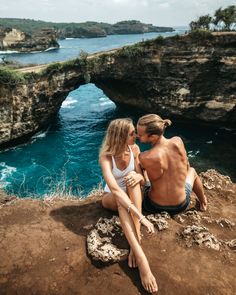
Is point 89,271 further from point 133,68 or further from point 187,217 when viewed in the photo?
point 133,68

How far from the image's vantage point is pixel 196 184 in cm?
779

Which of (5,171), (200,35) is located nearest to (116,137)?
(5,171)

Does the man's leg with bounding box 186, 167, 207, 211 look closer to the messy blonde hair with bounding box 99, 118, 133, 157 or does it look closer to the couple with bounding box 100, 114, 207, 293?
the couple with bounding box 100, 114, 207, 293

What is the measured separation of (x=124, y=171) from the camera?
6.61 metres

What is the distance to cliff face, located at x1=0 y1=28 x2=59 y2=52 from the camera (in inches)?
4048

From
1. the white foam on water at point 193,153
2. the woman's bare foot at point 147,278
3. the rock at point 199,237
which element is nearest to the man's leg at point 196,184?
the rock at point 199,237

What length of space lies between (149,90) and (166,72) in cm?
289

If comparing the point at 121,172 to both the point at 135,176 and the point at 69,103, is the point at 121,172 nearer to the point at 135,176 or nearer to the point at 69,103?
the point at 135,176

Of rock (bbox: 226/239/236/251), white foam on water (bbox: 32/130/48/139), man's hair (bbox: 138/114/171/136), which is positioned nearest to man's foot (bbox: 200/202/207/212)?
rock (bbox: 226/239/236/251)

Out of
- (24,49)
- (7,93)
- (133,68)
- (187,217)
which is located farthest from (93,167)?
(24,49)

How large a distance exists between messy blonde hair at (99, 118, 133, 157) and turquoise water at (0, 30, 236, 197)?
46.3ft

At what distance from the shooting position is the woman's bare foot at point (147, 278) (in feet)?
Answer: 17.5

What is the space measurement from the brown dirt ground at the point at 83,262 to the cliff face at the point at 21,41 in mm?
102936

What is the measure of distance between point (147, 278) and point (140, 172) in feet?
7.27
